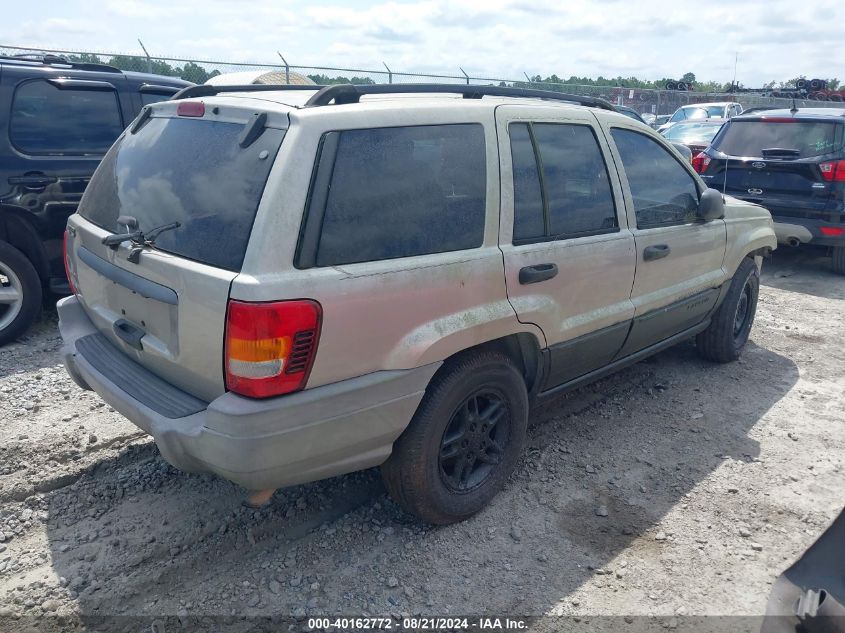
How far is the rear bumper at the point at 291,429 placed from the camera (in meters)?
2.35

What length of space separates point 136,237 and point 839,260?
309 inches

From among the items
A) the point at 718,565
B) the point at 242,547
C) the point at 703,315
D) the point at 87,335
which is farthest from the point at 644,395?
the point at 87,335

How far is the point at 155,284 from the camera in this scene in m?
2.63

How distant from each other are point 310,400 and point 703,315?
131 inches

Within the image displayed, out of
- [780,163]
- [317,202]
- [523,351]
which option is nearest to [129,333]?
[317,202]

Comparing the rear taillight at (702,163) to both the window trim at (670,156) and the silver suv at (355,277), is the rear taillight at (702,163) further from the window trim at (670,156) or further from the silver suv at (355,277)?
the silver suv at (355,277)

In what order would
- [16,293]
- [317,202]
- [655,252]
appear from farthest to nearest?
1. [16,293]
2. [655,252]
3. [317,202]

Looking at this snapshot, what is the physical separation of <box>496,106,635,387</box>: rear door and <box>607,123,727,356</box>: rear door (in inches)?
6.2

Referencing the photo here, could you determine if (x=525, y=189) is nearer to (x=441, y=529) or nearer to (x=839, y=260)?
(x=441, y=529)

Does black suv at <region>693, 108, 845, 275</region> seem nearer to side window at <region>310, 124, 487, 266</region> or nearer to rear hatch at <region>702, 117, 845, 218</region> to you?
rear hatch at <region>702, 117, 845, 218</region>

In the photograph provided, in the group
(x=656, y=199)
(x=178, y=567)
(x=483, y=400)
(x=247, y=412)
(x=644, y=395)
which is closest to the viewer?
(x=247, y=412)

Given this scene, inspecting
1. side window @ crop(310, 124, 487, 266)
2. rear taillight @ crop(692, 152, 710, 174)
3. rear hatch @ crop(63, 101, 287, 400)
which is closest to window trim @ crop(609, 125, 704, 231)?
side window @ crop(310, 124, 487, 266)

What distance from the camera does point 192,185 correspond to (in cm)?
265

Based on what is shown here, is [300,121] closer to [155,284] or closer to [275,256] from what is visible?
[275,256]
